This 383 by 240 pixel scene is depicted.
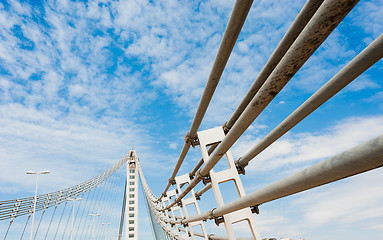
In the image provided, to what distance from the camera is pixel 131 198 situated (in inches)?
1148

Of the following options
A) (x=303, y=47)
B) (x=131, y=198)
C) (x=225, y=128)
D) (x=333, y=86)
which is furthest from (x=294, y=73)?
(x=131, y=198)

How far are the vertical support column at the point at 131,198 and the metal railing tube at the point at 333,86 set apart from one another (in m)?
28.6

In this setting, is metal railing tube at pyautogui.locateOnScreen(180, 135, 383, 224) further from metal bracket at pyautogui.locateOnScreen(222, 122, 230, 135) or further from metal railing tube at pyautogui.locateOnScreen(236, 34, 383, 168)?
metal bracket at pyautogui.locateOnScreen(222, 122, 230, 135)

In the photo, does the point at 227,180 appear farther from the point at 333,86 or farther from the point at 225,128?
the point at 333,86

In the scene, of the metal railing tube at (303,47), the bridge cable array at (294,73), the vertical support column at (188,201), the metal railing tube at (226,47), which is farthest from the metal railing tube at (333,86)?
the vertical support column at (188,201)

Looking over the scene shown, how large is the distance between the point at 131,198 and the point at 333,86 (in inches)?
1210

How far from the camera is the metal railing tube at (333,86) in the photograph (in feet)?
2.68

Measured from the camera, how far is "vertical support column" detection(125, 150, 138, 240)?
26719mm

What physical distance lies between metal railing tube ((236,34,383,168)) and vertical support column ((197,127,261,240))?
0.65 m

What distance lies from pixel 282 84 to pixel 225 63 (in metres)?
0.47

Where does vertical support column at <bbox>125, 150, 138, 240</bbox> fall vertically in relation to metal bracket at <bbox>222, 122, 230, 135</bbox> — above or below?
above

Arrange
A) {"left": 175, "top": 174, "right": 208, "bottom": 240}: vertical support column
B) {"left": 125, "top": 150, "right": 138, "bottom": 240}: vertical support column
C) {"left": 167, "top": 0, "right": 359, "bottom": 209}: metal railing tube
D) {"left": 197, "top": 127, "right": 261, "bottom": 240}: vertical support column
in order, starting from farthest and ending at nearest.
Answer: {"left": 125, "top": 150, "right": 138, "bottom": 240}: vertical support column
{"left": 175, "top": 174, "right": 208, "bottom": 240}: vertical support column
{"left": 197, "top": 127, "right": 261, "bottom": 240}: vertical support column
{"left": 167, "top": 0, "right": 359, "bottom": 209}: metal railing tube

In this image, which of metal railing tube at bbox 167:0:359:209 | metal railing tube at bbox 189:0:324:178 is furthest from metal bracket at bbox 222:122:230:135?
metal railing tube at bbox 167:0:359:209

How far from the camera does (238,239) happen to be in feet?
7.90
